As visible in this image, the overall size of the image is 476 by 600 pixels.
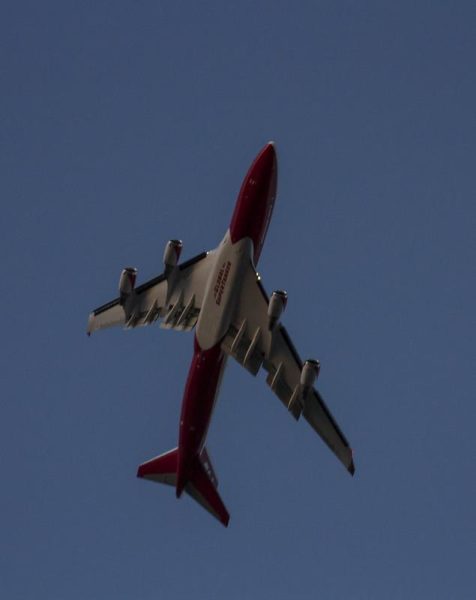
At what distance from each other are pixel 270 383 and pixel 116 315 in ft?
40.0

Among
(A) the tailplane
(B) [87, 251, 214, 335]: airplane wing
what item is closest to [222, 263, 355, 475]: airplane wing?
(B) [87, 251, 214, 335]: airplane wing

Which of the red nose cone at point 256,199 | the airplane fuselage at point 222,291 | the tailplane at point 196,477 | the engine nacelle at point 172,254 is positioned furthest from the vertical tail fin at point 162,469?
the red nose cone at point 256,199

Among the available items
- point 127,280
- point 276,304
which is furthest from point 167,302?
point 276,304

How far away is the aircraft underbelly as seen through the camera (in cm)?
8050

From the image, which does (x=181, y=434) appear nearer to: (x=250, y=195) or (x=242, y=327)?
(x=242, y=327)

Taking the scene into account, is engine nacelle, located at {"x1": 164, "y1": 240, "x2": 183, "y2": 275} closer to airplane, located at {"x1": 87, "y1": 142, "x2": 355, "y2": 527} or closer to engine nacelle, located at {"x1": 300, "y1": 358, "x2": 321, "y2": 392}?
airplane, located at {"x1": 87, "y1": 142, "x2": 355, "y2": 527}

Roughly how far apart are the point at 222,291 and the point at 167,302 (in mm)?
6979

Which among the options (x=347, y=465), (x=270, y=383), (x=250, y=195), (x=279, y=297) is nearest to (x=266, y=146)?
(x=250, y=195)

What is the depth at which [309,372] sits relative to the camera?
8100 centimetres

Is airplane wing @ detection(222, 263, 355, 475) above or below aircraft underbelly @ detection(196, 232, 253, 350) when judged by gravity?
below

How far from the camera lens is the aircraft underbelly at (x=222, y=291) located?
80500mm

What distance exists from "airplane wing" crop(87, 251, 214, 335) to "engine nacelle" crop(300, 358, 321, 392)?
8.82 m

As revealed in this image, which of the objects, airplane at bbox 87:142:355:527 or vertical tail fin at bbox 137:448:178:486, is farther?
vertical tail fin at bbox 137:448:178:486

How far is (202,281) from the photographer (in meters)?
85.8
